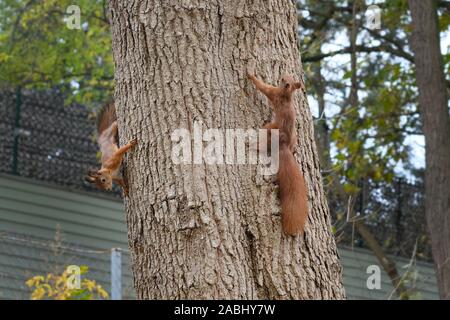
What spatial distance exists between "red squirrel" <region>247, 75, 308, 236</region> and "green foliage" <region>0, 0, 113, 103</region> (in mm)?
8075

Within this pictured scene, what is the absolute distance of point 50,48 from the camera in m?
12.2

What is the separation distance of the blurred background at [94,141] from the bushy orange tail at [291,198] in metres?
5.19

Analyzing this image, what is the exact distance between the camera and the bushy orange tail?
11.8ft

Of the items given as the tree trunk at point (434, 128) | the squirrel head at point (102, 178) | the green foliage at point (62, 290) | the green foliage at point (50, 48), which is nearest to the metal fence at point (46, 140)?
the green foliage at point (50, 48)

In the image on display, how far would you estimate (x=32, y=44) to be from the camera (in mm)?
12414

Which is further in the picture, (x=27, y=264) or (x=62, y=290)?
(x=27, y=264)

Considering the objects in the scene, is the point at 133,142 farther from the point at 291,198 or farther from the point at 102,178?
the point at 102,178

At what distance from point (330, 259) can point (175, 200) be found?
65 cm
